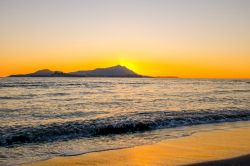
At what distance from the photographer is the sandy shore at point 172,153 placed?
32.7 feet

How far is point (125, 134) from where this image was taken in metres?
16.5

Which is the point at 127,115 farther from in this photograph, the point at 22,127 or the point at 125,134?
the point at 22,127

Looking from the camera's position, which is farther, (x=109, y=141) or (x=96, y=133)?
(x=96, y=133)

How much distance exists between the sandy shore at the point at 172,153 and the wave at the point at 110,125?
4062 mm

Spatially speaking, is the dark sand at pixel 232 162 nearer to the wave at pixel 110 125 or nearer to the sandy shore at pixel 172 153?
the sandy shore at pixel 172 153

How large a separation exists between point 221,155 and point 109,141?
16.5ft

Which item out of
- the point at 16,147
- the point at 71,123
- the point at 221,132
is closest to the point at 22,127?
the point at 71,123

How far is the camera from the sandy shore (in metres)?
9.98

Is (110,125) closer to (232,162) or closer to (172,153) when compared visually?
(172,153)

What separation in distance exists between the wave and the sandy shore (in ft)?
13.3

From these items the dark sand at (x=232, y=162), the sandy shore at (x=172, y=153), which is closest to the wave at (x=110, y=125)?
the sandy shore at (x=172, y=153)

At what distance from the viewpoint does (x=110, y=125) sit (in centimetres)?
1816

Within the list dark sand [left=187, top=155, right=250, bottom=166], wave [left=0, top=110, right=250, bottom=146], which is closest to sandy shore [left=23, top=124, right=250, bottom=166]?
dark sand [left=187, top=155, right=250, bottom=166]

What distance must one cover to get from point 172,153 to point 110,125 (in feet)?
23.9
